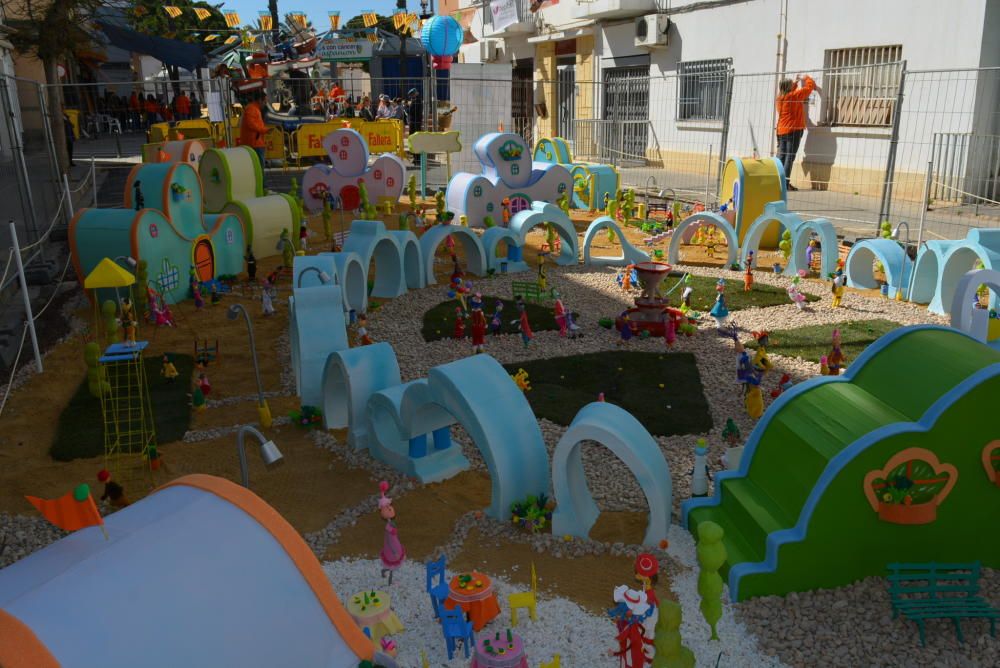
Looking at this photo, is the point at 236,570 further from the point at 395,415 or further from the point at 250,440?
the point at 250,440

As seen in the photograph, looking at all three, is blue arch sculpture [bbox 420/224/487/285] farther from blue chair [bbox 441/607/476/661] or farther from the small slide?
blue chair [bbox 441/607/476/661]

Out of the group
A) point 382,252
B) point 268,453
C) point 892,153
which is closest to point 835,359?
point 268,453

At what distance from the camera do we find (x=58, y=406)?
7.96 m

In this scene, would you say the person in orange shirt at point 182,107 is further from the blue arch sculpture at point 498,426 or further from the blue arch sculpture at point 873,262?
the blue arch sculpture at point 498,426

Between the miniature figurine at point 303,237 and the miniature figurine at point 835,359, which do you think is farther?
the miniature figurine at point 303,237

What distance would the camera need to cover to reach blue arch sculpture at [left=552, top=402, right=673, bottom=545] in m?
5.28

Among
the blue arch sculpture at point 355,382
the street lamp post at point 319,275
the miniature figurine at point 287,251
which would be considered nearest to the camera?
the blue arch sculpture at point 355,382

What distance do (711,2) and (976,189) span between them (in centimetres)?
912

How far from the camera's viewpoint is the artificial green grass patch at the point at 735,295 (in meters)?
11.1

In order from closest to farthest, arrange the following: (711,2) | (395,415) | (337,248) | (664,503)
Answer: (664,503)
(395,415)
(337,248)
(711,2)

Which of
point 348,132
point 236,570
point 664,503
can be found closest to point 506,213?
point 348,132

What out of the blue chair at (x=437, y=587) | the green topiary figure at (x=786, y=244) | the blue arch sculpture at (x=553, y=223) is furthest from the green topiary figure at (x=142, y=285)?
the green topiary figure at (x=786, y=244)

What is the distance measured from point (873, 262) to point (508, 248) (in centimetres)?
559

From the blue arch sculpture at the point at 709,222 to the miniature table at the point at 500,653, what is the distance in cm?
927
